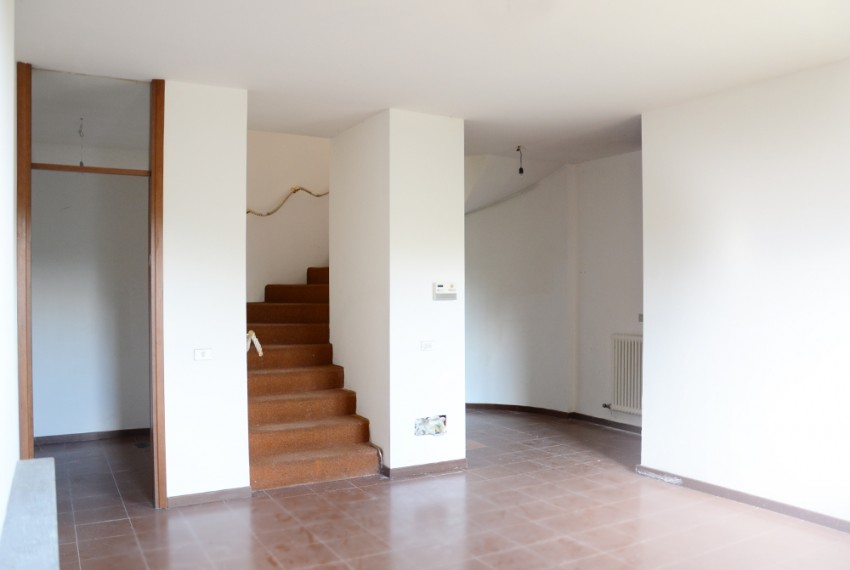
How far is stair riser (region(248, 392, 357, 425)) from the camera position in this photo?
5152mm

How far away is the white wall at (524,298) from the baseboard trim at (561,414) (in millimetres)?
56

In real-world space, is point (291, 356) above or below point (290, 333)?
below

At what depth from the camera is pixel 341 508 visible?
4289 mm

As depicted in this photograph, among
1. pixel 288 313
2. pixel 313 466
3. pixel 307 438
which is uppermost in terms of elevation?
pixel 288 313

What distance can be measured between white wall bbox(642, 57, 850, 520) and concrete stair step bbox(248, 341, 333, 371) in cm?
267

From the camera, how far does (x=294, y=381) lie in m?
5.54

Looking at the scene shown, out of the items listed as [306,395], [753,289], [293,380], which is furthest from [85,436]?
[753,289]

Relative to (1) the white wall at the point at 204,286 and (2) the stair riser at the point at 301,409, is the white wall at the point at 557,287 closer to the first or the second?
(2) the stair riser at the point at 301,409

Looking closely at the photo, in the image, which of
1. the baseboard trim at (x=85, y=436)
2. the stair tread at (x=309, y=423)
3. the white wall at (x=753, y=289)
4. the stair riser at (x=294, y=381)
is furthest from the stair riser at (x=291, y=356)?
the white wall at (x=753, y=289)

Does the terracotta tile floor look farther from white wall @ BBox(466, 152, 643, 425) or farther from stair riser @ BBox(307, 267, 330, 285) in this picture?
stair riser @ BBox(307, 267, 330, 285)

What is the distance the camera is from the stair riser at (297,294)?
276 inches

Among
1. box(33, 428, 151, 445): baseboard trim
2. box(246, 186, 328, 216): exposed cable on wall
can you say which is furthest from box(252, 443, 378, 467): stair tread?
box(246, 186, 328, 216): exposed cable on wall

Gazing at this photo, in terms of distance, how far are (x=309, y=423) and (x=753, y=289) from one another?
3.29m

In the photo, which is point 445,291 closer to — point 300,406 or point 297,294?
point 300,406
